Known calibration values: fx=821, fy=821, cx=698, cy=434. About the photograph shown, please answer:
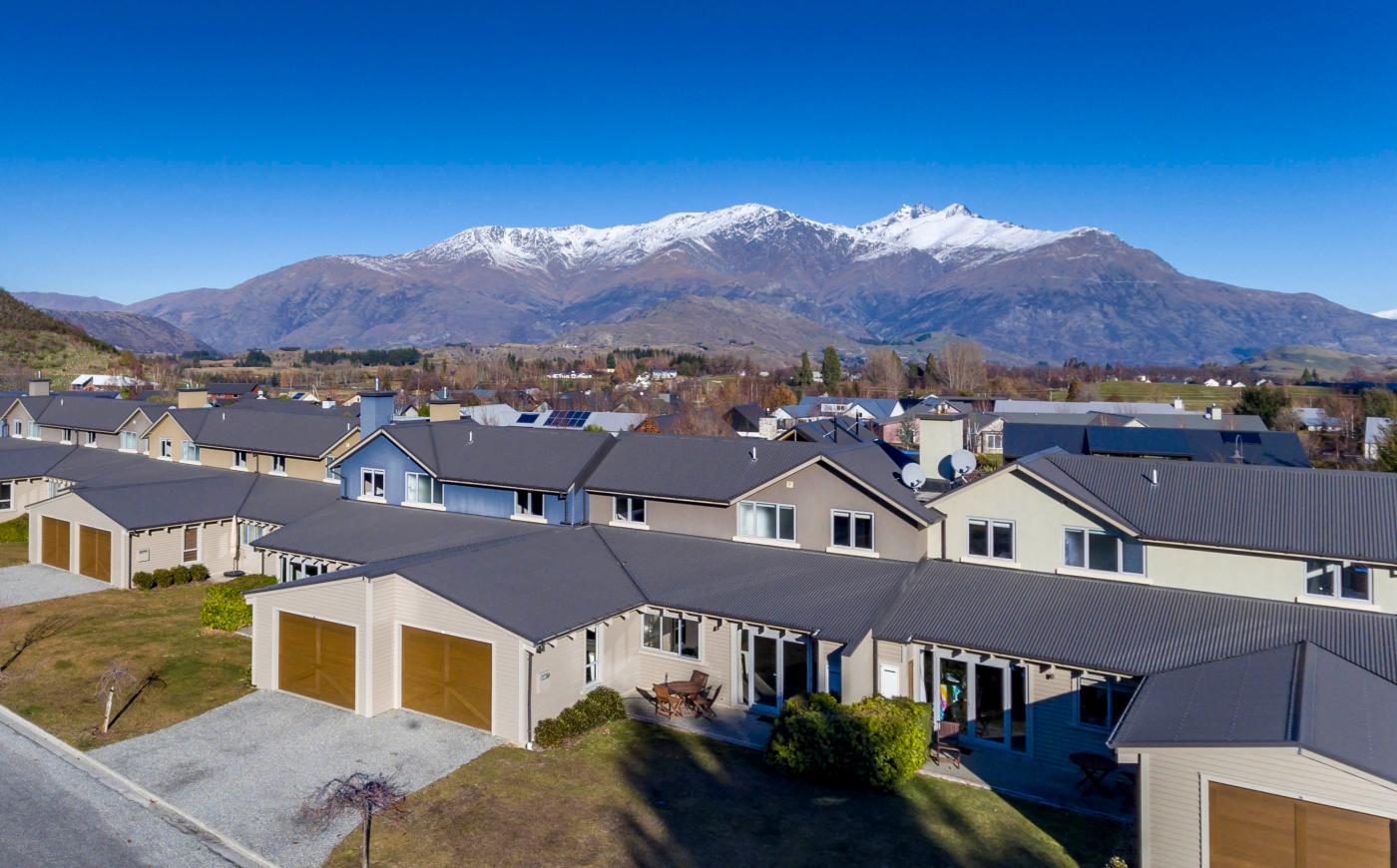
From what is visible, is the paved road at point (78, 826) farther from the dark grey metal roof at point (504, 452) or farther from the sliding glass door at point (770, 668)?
the dark grey metal roof at point (504, 452)

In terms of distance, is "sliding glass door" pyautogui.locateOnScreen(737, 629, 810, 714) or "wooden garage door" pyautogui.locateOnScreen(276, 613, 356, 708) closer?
"sliding glass door" pyautogui.locateOnScreen(737, 629, 810, 714)

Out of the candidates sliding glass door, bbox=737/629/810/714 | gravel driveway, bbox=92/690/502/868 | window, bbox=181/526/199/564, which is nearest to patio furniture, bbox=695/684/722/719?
sliding glass door, bbox=737/629/810/714

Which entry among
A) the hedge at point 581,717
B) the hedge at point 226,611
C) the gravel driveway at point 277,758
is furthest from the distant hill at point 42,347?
the hedge at point 581,717

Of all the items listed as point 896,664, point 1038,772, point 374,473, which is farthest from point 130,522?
point 1038,772

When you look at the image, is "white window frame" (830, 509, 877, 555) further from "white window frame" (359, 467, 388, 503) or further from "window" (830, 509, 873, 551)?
"white window frame" (359, 467, 388, 503)

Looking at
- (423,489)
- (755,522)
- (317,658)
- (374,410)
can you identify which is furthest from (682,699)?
(374,410)

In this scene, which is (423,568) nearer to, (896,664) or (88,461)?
(896,664)
